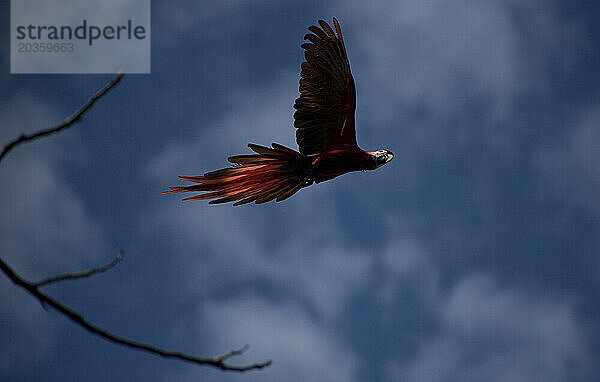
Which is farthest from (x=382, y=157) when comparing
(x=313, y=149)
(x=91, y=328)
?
(x=91, y=328)

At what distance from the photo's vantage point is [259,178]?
613 centimetres

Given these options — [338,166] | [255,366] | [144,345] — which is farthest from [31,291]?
[338,166]

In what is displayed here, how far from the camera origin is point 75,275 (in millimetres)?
2363

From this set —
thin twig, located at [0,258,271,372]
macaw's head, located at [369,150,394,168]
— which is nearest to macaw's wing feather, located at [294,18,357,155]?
macaw's head, located at [369,150,394,168]

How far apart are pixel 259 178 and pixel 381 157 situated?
1326 millimetres

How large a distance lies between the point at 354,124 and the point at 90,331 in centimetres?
481

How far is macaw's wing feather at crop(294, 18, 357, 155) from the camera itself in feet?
21.4

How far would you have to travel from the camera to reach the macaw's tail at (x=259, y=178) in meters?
5.88

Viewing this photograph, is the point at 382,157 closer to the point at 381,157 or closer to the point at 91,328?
the point at 381,157

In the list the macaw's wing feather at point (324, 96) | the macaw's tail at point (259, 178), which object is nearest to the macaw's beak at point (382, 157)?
the macaw's wing feather at point (324, 96)

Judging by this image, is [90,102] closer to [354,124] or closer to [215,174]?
[215,174]

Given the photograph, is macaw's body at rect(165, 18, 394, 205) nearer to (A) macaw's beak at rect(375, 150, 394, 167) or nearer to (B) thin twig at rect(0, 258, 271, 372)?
(A) macaw's beak at rect(375, 150, 394, 167)

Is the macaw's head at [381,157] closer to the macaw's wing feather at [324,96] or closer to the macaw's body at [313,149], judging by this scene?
the macaw's body at [313,149]

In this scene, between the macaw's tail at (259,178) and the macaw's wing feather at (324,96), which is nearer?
the macaw's tail at (259,178)
